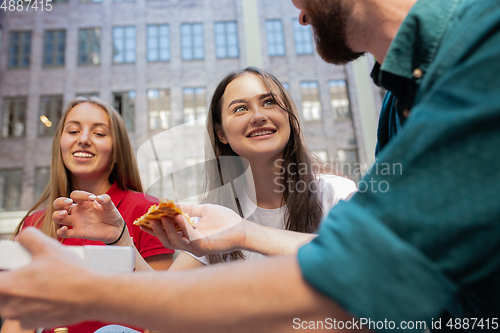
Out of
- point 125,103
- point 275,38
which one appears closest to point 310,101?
point 275,38

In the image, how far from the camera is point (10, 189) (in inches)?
412

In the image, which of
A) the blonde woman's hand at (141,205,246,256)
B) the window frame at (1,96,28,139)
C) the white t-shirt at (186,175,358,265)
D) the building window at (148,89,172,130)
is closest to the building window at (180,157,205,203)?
the white t-shirt at (186,175,358,265)

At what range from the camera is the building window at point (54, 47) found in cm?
1173

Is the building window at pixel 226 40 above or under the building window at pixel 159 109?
above

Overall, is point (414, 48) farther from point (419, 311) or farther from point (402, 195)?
point (419, 311)

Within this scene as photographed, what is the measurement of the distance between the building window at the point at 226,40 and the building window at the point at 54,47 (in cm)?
528

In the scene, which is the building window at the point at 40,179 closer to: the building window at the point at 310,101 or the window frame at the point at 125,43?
the window frame at the point at 125,43

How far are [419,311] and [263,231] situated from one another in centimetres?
75

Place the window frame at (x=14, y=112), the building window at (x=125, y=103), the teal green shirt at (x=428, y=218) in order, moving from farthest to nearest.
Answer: the building window at (x=125, y=103)
the window frame at (x=14, y=112)
the teal green shirt at (x=428, y=218)

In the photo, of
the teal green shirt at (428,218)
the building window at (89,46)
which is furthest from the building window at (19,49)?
the teal green shirt at (428,218)

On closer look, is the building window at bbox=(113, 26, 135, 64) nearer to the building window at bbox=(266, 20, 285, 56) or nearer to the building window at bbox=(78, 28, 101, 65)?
the building window at bbox=(78, 28, 101, 65)

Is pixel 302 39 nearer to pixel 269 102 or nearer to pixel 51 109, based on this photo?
pixel 51 109

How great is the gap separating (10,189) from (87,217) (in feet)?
37.0

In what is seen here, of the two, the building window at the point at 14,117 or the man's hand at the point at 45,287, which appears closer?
the man's hand at the point at 45,287
